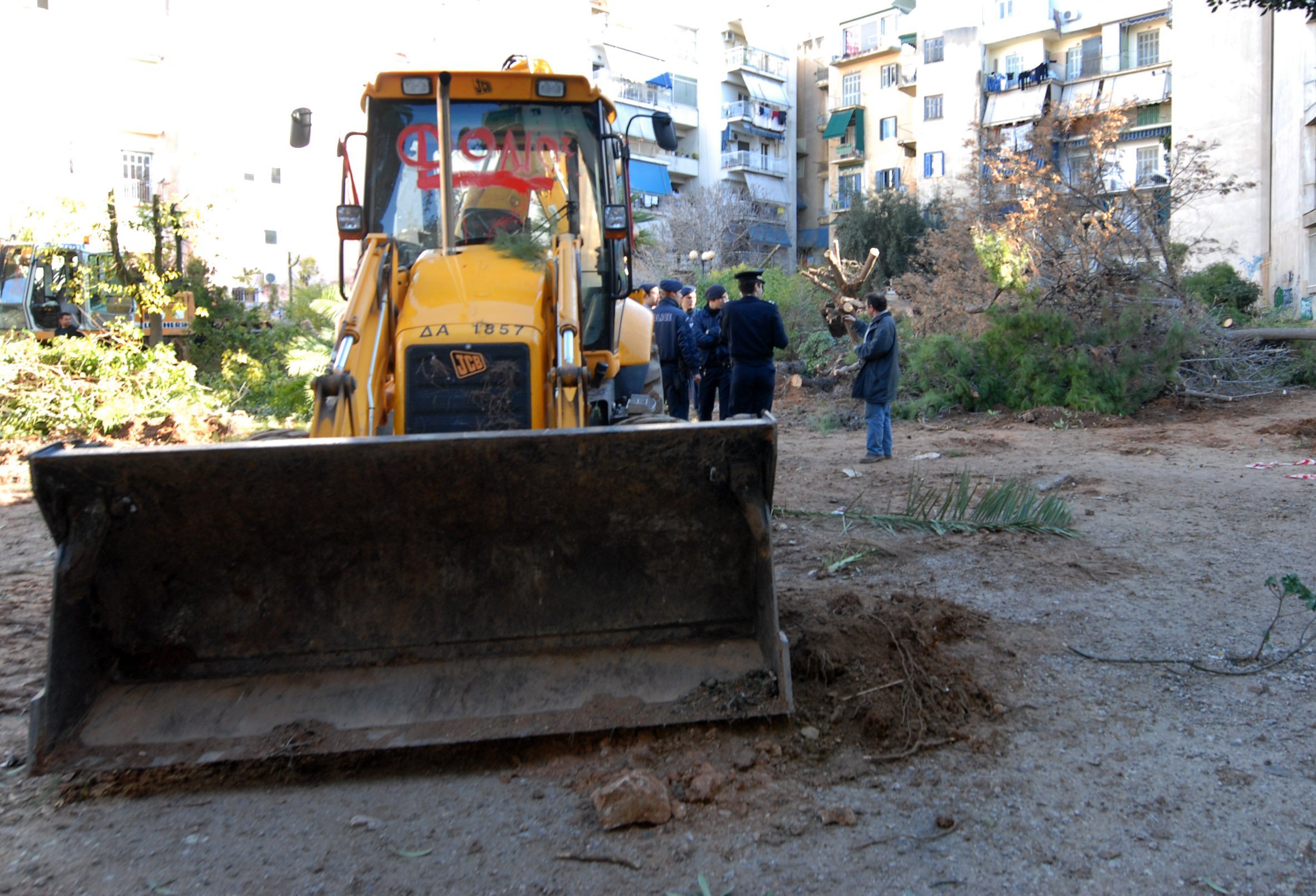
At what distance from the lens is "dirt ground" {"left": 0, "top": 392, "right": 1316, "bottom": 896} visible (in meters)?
2.75

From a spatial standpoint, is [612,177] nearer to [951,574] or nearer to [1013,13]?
[951,574]

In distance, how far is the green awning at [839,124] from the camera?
2068 inches

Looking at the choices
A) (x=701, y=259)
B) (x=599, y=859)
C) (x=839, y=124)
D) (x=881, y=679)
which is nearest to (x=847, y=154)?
(x=839, y=124)

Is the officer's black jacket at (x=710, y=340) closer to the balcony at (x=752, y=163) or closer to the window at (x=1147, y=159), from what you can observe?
the window at (x=1147, y=159)

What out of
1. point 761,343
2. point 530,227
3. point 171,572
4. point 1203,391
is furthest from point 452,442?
point 1203,391

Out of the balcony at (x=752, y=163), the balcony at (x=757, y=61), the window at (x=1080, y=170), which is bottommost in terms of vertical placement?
the window at (x=1080, y=170)

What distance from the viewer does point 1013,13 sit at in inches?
1689

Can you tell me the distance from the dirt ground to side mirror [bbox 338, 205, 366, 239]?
2517 millimetres

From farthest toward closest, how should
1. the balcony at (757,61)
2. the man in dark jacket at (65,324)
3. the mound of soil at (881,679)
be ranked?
the balcony at (757,61) < the man in dark jacket at (65,324) < the mound of soil at (881,679)

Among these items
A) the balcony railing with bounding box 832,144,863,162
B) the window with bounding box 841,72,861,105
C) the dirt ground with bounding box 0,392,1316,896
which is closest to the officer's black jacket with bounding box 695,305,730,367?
Answer: the dirt ground with bounding box 0,392,1316,896

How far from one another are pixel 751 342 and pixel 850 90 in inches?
1947

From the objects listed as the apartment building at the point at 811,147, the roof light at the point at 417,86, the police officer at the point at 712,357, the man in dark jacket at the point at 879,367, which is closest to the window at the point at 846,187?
the apartment building at the point at 811,147

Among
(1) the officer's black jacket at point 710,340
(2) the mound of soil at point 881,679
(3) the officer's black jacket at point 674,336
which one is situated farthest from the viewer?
(1) the officer's black jacket at point 710,340

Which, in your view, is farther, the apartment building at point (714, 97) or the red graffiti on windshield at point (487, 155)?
the apartment building at point (714, 97)
